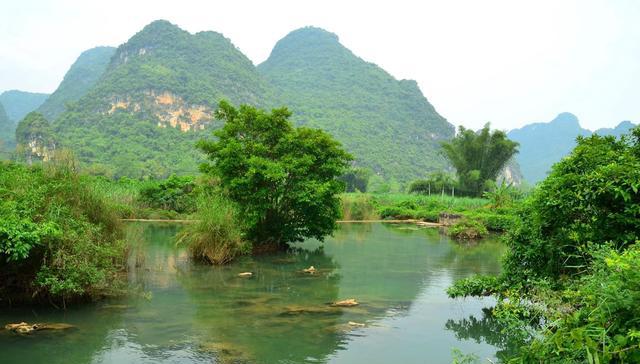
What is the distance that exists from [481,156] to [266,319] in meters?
46.3

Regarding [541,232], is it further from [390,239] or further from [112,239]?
[390,239]

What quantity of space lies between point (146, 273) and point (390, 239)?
12248mm

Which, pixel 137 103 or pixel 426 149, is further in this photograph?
pixel 426 149

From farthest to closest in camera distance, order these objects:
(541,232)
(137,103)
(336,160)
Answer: (137,103) → (336,160) → (541,232)

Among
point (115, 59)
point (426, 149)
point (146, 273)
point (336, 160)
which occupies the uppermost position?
point (115, 59)

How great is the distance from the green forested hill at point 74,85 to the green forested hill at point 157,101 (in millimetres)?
15754

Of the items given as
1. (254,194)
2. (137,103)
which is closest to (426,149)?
(137,103)

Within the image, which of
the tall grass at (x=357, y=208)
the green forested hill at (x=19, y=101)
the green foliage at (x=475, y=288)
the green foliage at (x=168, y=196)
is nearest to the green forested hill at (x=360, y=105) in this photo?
the tall grass at (x=357, y=208)

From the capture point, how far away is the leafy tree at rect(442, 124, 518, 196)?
2012 inches

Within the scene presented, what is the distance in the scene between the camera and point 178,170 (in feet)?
216

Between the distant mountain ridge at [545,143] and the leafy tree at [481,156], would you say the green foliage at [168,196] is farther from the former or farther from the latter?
the distant mountain ridge at [545,143]

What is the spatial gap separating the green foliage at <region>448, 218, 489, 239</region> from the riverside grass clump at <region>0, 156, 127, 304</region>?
17211 mm

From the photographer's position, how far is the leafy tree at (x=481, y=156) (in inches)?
2012

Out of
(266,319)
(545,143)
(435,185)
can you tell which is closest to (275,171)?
(266,319)
